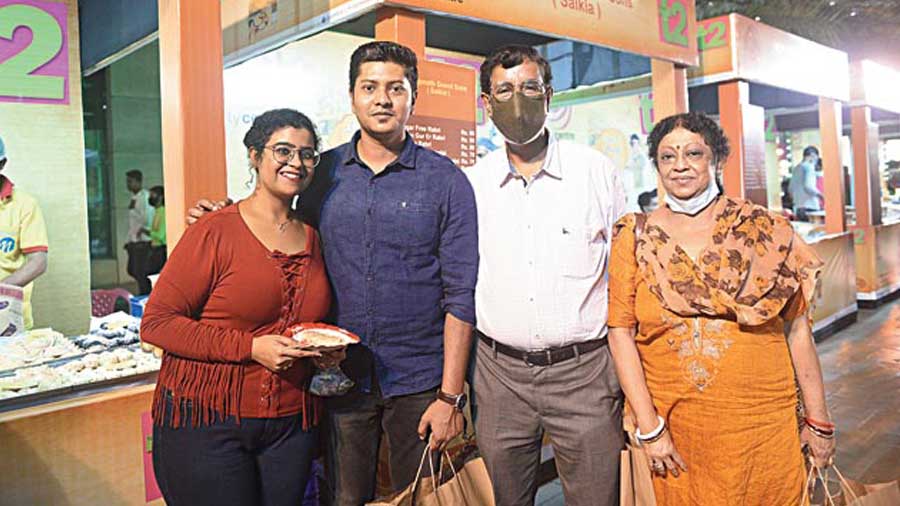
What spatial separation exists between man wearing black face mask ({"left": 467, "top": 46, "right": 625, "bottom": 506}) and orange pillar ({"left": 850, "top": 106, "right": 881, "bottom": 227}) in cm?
808

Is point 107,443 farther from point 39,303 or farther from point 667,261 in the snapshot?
point 39,303

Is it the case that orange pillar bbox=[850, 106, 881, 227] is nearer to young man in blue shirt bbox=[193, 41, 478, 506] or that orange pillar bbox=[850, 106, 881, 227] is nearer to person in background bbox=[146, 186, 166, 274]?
young man in blue shirt bbox=[193, 41, 478, 506]

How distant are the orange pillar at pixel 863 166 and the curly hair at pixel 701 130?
26.2 ft

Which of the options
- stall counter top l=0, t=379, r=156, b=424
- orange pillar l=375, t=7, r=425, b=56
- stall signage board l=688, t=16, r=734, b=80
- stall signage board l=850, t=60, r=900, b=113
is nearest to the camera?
stall counter top l=0, t=379, r=156, b=424

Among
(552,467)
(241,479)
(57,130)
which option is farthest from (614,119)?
(241,479)

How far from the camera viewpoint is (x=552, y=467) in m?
3.82

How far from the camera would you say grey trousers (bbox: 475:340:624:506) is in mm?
2139

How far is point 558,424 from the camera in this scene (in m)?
2.15

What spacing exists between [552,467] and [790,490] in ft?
6.42

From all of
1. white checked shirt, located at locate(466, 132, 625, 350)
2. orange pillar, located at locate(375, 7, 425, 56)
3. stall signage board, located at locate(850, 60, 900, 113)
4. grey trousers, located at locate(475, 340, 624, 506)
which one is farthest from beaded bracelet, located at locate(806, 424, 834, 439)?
stall signage board, located at locate(850, 60, 900, 113)

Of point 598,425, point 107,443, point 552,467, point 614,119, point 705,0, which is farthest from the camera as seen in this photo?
point 705,0

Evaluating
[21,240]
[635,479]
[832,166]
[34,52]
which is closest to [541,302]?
[635,479]

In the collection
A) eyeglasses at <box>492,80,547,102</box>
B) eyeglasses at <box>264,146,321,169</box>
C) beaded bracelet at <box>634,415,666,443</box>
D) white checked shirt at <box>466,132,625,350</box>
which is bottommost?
beaded bracelet at <box>634,415,666,443</box>

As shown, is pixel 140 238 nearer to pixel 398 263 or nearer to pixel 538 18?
pixel 538 18
